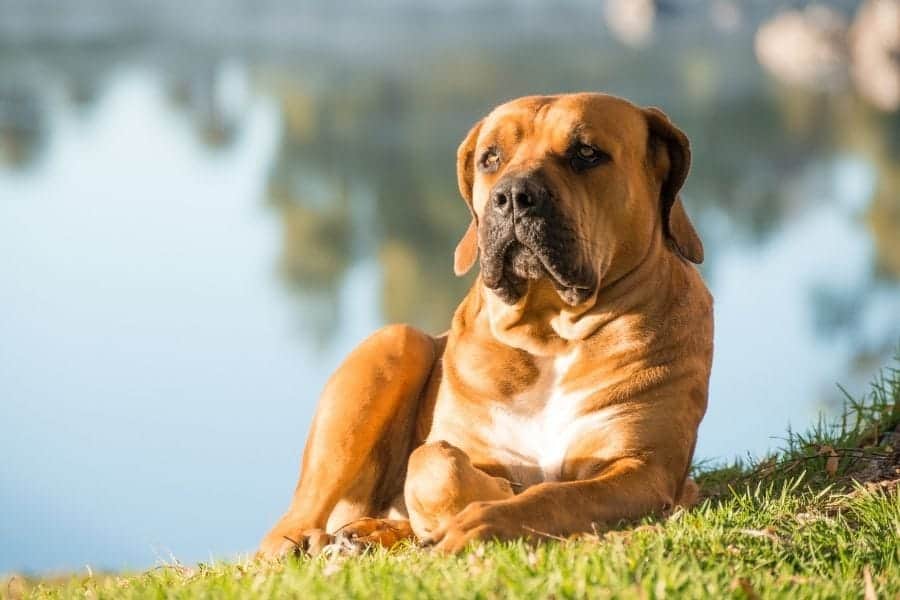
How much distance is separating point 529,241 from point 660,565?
4.42 ft

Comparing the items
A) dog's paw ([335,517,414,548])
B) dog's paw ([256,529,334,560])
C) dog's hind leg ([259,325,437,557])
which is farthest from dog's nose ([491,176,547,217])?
dog's paw ([256,529,334,560])

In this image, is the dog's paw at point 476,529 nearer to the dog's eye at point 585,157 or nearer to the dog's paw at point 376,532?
the dog's paw at point 376,532

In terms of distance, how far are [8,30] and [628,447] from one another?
4157 centimetres

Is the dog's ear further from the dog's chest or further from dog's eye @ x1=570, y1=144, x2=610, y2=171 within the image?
the dog's chest

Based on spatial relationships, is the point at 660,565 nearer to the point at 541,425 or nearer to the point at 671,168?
the point at 541,425

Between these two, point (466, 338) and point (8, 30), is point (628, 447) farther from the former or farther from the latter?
point (8, 30)

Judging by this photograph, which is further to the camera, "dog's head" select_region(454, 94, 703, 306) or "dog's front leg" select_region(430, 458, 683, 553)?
"dog's head" select_region(454, 94, 703, 306)

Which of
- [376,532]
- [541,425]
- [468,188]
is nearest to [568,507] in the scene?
[541,425]

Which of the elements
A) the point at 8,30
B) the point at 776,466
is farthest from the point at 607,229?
the point at 8,30

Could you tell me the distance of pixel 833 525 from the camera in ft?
14.5

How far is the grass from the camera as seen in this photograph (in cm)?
346

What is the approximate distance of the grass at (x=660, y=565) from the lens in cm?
346

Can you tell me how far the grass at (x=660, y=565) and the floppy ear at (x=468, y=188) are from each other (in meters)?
1.26

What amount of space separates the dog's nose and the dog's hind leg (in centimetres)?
108
